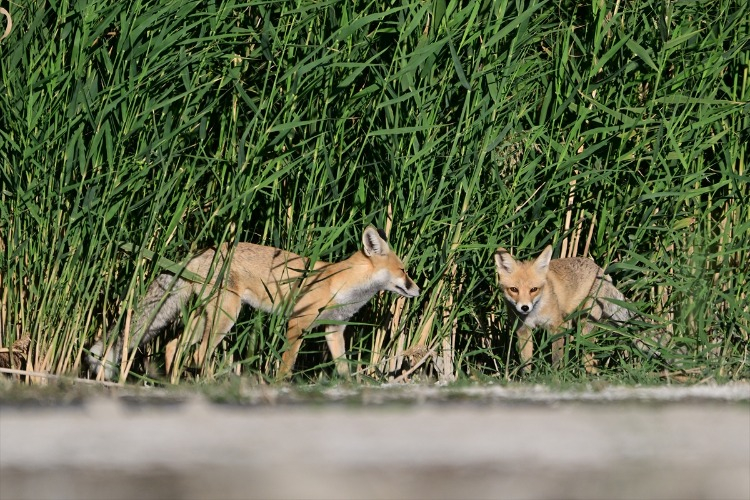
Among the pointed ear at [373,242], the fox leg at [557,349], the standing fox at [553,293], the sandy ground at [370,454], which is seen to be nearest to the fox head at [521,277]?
the standing fox at [553,293]

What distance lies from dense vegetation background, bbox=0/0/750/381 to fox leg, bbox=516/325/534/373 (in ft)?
0.43

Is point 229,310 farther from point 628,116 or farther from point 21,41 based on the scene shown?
point 628,116

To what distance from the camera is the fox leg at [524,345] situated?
235 inches

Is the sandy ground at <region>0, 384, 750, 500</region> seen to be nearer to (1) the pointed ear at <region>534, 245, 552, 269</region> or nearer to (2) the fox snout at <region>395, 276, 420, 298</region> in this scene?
(2) the fox snout at <region>395, 276, 420, 298</region>

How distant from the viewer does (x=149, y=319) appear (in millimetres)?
5367

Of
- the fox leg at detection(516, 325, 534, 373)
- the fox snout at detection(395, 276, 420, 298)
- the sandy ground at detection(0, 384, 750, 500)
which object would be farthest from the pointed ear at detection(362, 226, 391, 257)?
the sandy ground at detection(0, 384, 750, 500)

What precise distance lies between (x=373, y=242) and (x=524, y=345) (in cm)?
102

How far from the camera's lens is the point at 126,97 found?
209 inches

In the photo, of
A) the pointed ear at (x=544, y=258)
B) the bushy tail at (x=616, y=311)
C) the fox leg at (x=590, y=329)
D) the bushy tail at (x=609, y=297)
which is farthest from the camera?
the pointed ear at (x=544, y=258)

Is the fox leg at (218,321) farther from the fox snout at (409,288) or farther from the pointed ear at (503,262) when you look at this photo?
the pointed ear at (503,262)

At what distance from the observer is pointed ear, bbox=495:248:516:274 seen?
6035 mm

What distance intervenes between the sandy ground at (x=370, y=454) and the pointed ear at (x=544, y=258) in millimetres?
3711

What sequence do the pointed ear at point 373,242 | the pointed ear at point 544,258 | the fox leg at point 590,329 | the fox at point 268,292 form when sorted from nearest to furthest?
the fox at point 268,292, the fox leg at point 590,329, the pointed ear at point 373,242, the pointed ear at point 544,258

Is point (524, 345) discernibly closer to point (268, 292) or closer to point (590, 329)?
point (590, 329)
